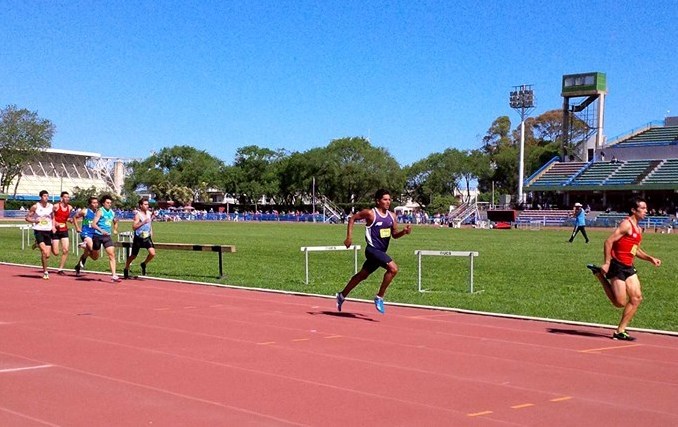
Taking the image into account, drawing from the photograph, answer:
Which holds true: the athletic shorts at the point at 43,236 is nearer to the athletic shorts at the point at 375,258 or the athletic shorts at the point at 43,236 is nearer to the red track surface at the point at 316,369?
the red track surface at the point at 316,369

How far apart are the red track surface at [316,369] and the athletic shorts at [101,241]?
464 centimetres

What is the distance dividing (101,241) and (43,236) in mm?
1482

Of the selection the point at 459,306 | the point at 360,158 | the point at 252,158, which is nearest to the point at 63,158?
the point at 252,158

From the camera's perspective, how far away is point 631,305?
34.2ft

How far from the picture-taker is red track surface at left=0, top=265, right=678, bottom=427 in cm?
661

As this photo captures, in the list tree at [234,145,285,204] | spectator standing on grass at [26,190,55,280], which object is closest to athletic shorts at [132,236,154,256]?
spectator standing on grass at [26,190,55,280]

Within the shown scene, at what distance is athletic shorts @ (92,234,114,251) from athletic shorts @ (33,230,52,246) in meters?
1.10

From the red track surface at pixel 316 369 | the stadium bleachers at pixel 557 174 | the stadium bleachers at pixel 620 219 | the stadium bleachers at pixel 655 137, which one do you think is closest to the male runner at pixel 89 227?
the red track surface at pixel 316 369

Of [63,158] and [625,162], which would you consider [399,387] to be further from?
[63,158]

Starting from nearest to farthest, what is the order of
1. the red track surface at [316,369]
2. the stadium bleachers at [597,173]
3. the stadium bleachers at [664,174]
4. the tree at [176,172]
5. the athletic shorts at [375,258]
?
the red track surface at [316,369] < the athletic shorts at [375,258] < the stadium bleachers at [664,174] < the stadium bleachers at [597,173] < the tree at [176,172]

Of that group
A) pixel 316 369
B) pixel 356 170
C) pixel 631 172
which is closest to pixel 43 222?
pixel 316 369

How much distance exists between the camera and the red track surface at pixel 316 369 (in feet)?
21.7

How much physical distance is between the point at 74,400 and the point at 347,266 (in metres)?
16.2

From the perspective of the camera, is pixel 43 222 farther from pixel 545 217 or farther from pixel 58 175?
pixel 58 175
